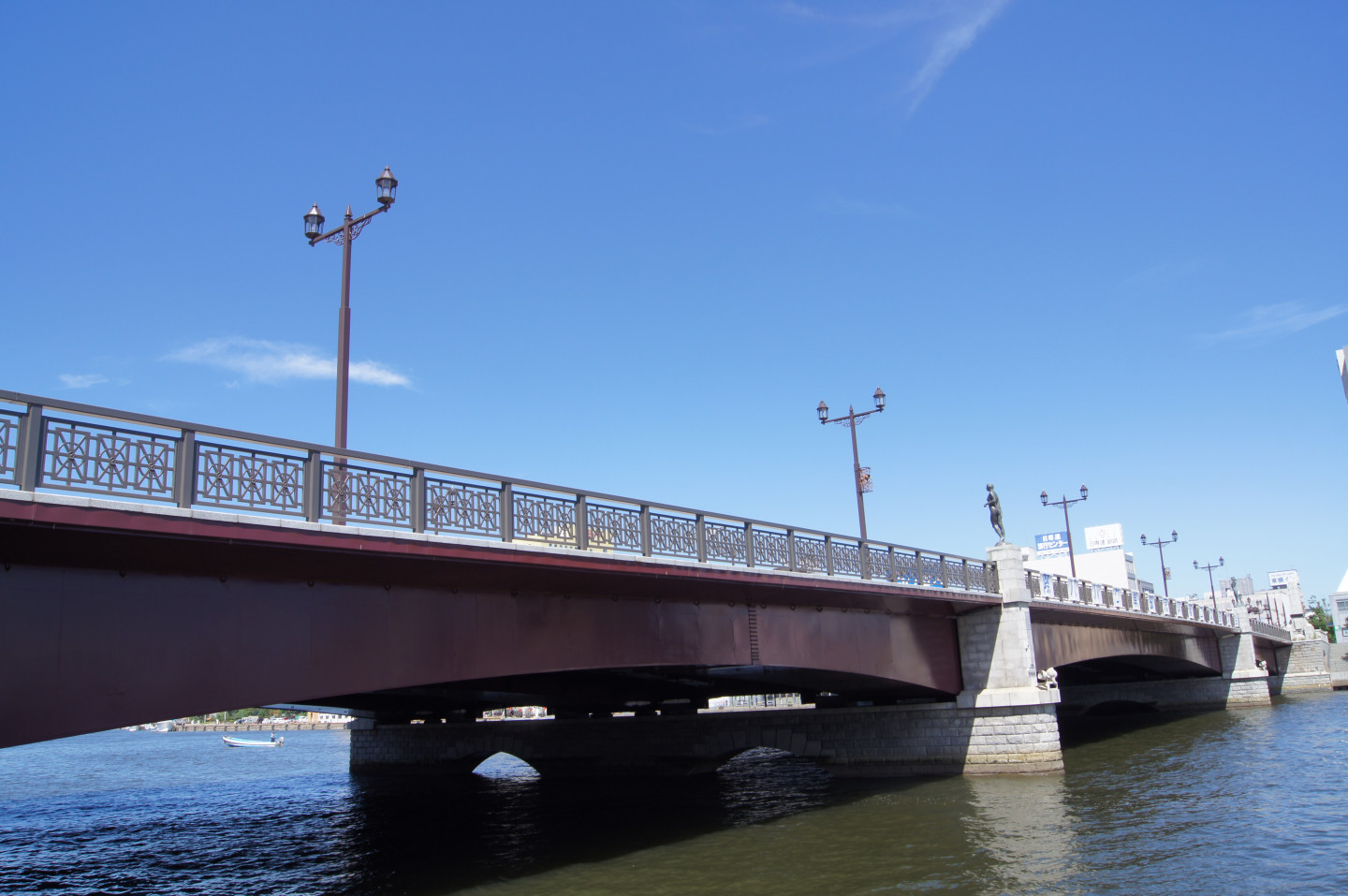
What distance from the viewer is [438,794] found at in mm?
36031

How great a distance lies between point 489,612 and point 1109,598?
106ft

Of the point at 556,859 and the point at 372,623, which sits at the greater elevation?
the point at 372,623

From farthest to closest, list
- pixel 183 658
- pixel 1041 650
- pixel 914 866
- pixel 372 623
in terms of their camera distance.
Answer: pixel 1041 650 < pixel 914 866 < pixel 372 623 < pixel 183 658

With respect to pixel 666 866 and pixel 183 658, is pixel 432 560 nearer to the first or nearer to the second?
pixel 183 658

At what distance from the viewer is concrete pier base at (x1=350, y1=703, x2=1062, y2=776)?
1168 inches

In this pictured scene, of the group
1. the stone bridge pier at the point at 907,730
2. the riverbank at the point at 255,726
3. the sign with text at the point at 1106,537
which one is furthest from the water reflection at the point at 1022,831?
the sign with text at the point at 1106,537

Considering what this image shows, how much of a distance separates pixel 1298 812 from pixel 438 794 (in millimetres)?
27439

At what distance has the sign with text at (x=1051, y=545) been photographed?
13538cm

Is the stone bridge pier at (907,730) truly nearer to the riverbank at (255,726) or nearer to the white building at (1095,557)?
the riverbank at (255,726)

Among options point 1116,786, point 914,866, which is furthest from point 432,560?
point 1116,786

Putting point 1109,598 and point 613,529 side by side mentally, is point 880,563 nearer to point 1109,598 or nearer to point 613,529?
point 613,529

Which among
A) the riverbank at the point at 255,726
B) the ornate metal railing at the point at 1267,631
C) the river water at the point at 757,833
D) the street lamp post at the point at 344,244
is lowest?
the riverbank at the point at 255,726

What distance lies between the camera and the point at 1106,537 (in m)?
138

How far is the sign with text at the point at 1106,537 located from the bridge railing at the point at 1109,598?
84.4 meters
